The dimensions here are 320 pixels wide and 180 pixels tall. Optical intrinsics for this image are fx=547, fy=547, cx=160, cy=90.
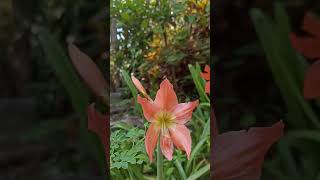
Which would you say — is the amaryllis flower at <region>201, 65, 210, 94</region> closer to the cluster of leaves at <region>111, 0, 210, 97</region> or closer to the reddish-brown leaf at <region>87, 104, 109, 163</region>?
the cluster of leaves at <region>111, 0, 210, 97</region>

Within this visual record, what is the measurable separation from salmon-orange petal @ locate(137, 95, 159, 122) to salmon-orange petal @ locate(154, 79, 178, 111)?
2 cm

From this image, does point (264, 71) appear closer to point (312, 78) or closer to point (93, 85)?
point (312, 78)

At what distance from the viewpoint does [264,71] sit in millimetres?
2104

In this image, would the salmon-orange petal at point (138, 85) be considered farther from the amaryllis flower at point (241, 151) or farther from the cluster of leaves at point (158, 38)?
the amaryllis flower at point (241, 151)

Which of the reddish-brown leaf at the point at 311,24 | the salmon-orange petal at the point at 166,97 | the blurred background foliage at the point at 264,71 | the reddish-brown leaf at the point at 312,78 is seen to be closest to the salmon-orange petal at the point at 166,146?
the salmon-orange petal at the point at 166,97

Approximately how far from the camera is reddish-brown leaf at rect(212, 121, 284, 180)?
82.5 inches

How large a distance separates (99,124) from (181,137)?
13.2 inches

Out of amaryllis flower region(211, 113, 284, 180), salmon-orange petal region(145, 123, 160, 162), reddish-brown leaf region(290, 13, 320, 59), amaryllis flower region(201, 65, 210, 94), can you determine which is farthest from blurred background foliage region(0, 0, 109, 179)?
reddish-brown leaf region(290, 13, 320, 59)

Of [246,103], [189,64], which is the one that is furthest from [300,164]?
[189,64]

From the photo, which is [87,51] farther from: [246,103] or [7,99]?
[246,103]

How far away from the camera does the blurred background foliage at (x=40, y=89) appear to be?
7.12ft

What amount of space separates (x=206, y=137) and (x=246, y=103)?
21 centimetres

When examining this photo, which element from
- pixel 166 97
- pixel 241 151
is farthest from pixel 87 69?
pixel 241 151

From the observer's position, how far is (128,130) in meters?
2.07
